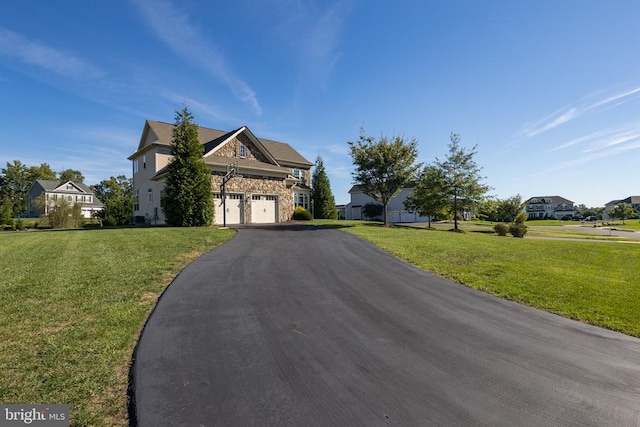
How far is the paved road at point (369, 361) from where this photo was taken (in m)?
2.89

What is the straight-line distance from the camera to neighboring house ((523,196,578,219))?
90938mm

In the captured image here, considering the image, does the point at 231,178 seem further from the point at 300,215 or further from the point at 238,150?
the point at 300,215

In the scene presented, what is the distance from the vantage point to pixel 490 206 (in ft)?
85.6

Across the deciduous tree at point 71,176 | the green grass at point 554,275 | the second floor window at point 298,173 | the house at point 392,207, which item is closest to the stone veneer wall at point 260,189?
the second floor window at point 298,173

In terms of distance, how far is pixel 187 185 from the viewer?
62.0 ft

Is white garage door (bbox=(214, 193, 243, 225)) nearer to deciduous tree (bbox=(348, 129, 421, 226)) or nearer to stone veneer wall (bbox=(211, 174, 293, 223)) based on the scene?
stone veneer wall (bbox=(211, 174, 293, 223))

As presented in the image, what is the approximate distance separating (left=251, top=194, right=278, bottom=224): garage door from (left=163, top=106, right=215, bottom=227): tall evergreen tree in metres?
4.70

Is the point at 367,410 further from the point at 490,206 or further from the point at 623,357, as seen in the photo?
the point at 490,206

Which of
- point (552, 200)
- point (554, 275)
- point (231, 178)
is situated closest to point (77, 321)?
point (554, 275)

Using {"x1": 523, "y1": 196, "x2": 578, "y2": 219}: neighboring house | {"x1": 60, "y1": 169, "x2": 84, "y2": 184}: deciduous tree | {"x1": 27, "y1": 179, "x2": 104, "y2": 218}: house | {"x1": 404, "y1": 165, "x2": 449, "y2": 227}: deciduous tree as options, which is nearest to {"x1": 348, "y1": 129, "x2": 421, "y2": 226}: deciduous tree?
{"x1": 404, "y1": 165, "x2": 449, "y2": 227}: deciduous tree

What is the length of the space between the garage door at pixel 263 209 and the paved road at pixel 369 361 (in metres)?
17.5

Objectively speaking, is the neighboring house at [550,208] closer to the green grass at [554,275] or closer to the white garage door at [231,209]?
the green grass at [554,275]

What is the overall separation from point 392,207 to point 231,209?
29.2 metres

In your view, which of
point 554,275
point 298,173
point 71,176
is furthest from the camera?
point 71,176
